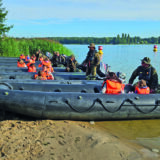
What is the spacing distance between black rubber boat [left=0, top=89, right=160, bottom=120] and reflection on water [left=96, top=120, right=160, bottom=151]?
0.54 feet

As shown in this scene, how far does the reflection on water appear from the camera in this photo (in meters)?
4.88

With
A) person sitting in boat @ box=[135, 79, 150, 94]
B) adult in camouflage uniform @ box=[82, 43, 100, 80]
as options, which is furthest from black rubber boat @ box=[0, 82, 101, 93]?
adult in camouflage uniform @ box=[82, 43, 100, 80]

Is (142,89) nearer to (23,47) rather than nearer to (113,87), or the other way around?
(113,87)

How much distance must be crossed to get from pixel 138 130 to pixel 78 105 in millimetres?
1558

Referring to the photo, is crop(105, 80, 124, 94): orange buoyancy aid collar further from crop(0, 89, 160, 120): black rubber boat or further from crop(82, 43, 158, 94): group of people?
crop(0, 89, 160, 120): black rubber boat

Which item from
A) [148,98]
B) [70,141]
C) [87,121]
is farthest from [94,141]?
[148,98]

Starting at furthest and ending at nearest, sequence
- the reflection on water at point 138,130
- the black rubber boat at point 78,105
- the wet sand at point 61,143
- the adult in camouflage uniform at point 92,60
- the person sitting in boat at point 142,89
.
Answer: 1. the adult in camouflage uniform at point 92,60
2. the person sitting in boat at point 142,89
3. the black rubber boat at point 78,105
4. the reflection on water at point 138,130
5. the wet sand at point 61,143

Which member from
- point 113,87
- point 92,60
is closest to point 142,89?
point 113,87

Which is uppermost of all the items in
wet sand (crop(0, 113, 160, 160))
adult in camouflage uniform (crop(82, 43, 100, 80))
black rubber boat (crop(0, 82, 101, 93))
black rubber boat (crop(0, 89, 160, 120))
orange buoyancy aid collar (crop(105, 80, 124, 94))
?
adult in camouflage uniform (crop(82, 43, 100, 80))

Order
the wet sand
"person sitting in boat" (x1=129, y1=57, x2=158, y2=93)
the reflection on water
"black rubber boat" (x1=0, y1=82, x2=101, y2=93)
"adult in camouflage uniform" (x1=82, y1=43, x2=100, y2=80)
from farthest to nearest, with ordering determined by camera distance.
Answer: "adult in camouflage uniform" (x1=82, y1=43, x2=100, y2=80) → "person sitting in boat" (x1=129, y1=57, x2=158, y2=93) → "black rubber boat" (x1=0, y1=82, x2=101, y2=93) → the reflection on water → the wet sand

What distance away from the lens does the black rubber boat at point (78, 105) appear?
214 inches

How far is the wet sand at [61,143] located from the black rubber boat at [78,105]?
320 mm

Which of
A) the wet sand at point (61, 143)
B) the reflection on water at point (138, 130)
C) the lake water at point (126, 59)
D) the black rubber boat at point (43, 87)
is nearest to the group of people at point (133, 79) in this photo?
the reflection on water at point (138, 130)

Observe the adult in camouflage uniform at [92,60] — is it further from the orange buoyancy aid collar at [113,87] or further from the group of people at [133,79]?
the orange buoyancy aid collar at [113,87]
